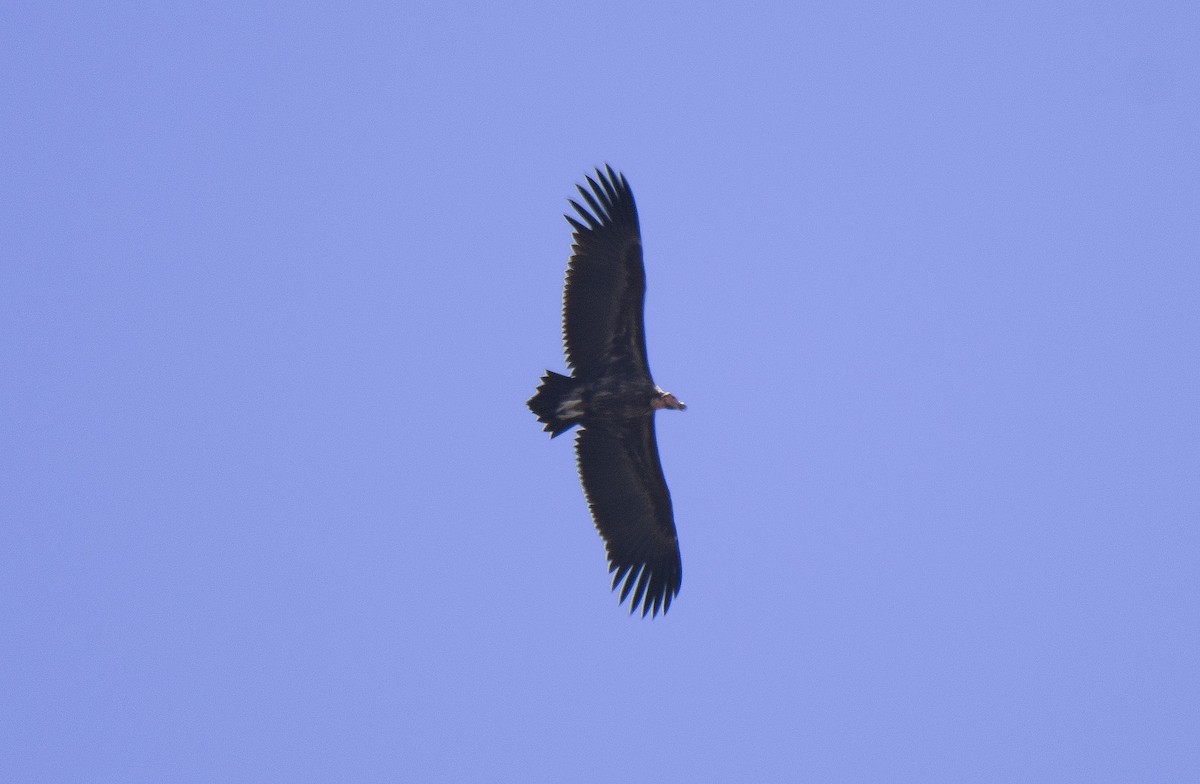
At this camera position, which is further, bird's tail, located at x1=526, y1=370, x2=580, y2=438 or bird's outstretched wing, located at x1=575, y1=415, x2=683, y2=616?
bird's outstretched wing, located at x1=575, y1=415, x2=683, y2=616

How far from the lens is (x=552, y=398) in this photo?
61.5ft

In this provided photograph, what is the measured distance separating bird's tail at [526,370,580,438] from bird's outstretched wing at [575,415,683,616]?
135 cm

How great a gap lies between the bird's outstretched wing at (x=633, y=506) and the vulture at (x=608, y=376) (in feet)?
0.05

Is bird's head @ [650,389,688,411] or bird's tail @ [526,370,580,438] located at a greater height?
bird's head @ [650,389,688,411]

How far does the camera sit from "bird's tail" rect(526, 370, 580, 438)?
61.2 feet

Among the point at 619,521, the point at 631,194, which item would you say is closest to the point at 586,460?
the point at 619,521

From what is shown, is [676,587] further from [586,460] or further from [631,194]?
[631,194]

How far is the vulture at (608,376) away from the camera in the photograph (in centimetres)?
1881

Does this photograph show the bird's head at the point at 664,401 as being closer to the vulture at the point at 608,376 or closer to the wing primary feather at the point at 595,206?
the vulture at the point at 608,376

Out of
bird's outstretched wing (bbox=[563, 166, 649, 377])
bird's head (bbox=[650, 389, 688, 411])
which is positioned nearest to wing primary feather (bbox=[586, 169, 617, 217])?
bird's outstretched wing (bbox=[563, 166, 649, 377])

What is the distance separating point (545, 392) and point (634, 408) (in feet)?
5.44

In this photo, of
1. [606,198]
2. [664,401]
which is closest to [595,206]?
[606,198]

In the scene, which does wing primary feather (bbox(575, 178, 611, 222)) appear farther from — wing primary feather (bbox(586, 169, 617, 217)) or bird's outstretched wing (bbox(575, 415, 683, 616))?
bird's outstretched wing (bbox(575, 415, 683, 616))

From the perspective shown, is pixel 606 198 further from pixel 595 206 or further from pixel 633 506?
pixel 633 506
